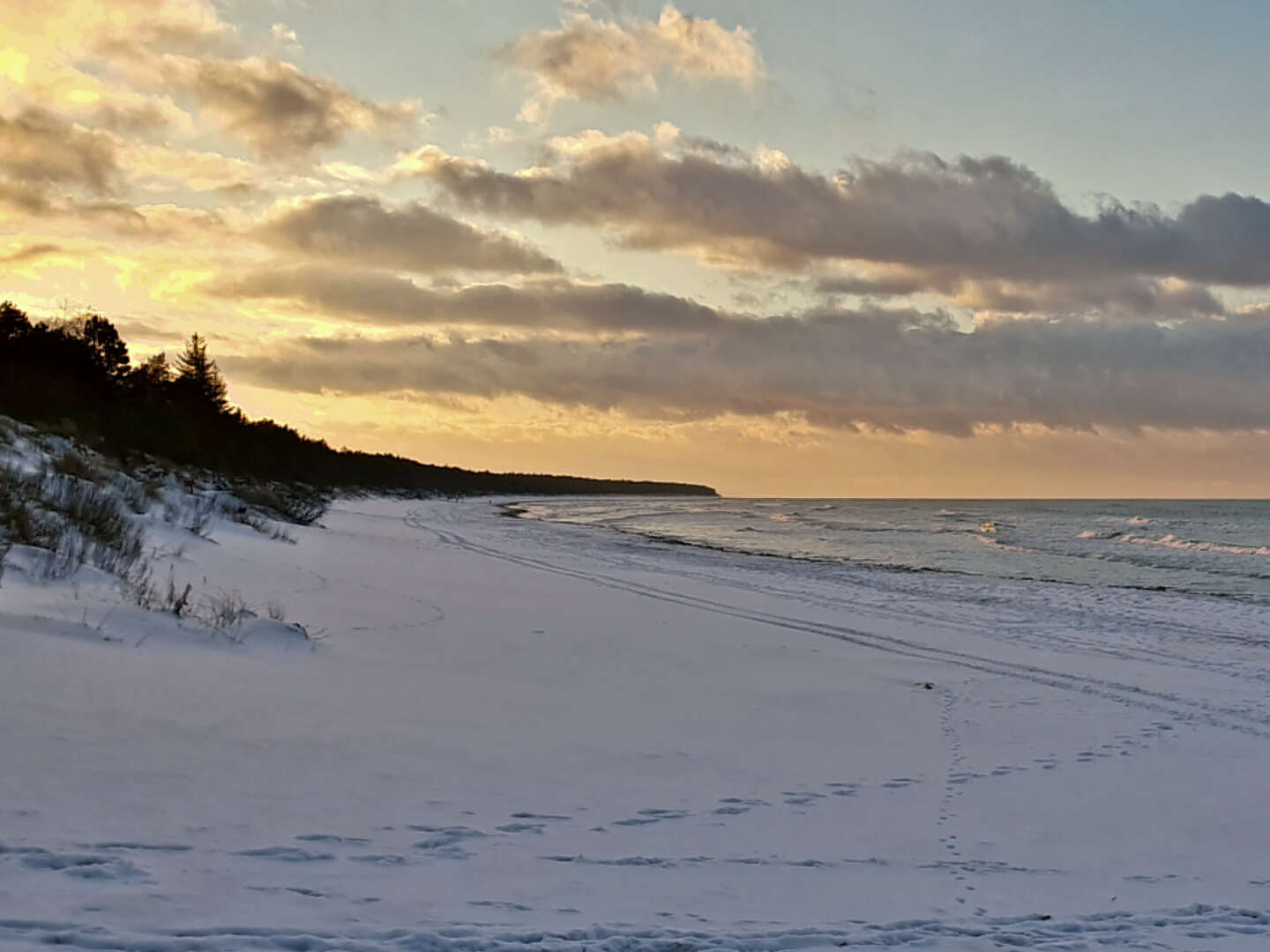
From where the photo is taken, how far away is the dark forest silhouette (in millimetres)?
27578

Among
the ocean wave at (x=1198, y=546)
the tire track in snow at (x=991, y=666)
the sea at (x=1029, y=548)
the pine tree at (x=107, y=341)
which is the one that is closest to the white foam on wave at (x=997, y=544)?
the sea at (x=1029, y=548)

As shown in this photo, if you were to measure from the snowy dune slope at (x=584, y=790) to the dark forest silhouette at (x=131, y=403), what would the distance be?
59.8 ft

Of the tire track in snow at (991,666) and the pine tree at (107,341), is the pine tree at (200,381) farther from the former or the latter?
the tire track in snow at (991,666)

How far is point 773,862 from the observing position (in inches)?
204

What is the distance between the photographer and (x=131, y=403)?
33.0 m

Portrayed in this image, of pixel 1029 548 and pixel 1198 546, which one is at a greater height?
pixel 1198 546

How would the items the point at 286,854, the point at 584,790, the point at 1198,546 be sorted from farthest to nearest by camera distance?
1. the point at 1198,546
2. the point at 584,790
3. the point at 286,854

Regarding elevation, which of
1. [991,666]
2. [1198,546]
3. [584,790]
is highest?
[1198,546]

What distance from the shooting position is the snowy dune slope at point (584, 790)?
418 centimetres

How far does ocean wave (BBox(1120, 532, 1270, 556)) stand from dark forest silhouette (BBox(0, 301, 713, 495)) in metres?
36.1

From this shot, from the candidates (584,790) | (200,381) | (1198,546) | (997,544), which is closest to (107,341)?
(200,381)

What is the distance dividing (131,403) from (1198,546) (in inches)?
1612

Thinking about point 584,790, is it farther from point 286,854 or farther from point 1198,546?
point 1198,546

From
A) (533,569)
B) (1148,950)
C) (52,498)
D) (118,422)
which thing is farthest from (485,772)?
(118,422)
